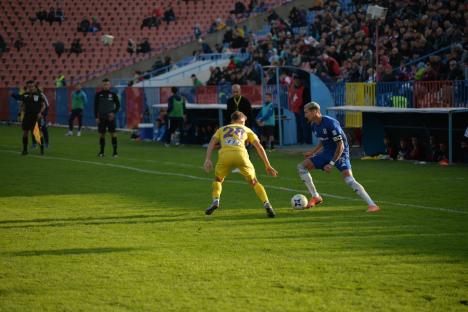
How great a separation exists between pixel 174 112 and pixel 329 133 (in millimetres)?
16143

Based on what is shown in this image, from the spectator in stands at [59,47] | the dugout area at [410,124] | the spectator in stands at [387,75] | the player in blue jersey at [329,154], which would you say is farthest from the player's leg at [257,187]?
the spectator in stands at [59,47]

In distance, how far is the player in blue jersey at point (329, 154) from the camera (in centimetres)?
1369

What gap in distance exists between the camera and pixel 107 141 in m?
32.6

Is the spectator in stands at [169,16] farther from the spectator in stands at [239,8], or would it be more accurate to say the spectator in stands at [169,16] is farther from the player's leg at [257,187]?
the player's leg at [257,187]

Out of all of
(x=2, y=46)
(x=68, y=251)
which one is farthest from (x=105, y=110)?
(x=2, y=46)

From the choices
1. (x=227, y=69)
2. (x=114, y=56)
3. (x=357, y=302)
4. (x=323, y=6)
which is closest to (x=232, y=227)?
(x=357, y=302)

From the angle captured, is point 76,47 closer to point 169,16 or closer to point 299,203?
point 169,16

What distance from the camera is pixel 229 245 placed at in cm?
1079

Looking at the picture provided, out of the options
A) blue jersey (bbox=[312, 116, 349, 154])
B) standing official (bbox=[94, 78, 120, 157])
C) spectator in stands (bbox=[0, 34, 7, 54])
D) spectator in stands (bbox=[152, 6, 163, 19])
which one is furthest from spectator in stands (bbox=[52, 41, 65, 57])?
blue jersey (bbox=[312, 116, 349, 154])

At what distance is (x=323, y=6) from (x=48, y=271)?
32.7 m

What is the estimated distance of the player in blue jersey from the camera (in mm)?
13688

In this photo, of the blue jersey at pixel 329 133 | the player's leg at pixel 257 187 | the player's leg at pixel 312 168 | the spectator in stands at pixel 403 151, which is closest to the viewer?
Result: the player's leg at pixel 257 187

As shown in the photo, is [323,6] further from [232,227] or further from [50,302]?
[50,302]

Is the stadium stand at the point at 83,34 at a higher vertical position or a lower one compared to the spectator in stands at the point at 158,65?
higher
